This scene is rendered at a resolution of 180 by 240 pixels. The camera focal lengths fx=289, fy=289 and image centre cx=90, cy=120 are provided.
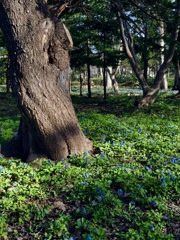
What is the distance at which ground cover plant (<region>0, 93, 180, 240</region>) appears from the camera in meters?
2.88

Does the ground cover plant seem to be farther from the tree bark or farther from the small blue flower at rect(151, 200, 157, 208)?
the tree bark

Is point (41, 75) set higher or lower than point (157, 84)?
higher

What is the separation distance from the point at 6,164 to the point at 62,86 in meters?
1.45

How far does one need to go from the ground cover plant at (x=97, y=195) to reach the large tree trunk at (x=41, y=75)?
1.09ft

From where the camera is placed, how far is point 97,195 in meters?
3.38

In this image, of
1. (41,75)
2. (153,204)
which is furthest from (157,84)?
(153,204)

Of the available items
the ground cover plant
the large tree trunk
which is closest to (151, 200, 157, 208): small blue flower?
the ground cover plant

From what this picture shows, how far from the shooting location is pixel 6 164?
420cm

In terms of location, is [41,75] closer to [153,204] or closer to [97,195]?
[97,195]

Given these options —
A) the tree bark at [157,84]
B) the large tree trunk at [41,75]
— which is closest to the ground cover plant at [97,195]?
the large tree trunk at [41,75]

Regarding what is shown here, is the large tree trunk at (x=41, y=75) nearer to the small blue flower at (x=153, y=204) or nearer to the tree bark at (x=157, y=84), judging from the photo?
the small blue flower at (x=153, y=204)

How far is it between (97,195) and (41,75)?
195 cm

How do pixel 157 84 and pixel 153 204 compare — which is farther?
pixel 157 84

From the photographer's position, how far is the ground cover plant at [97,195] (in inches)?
113
